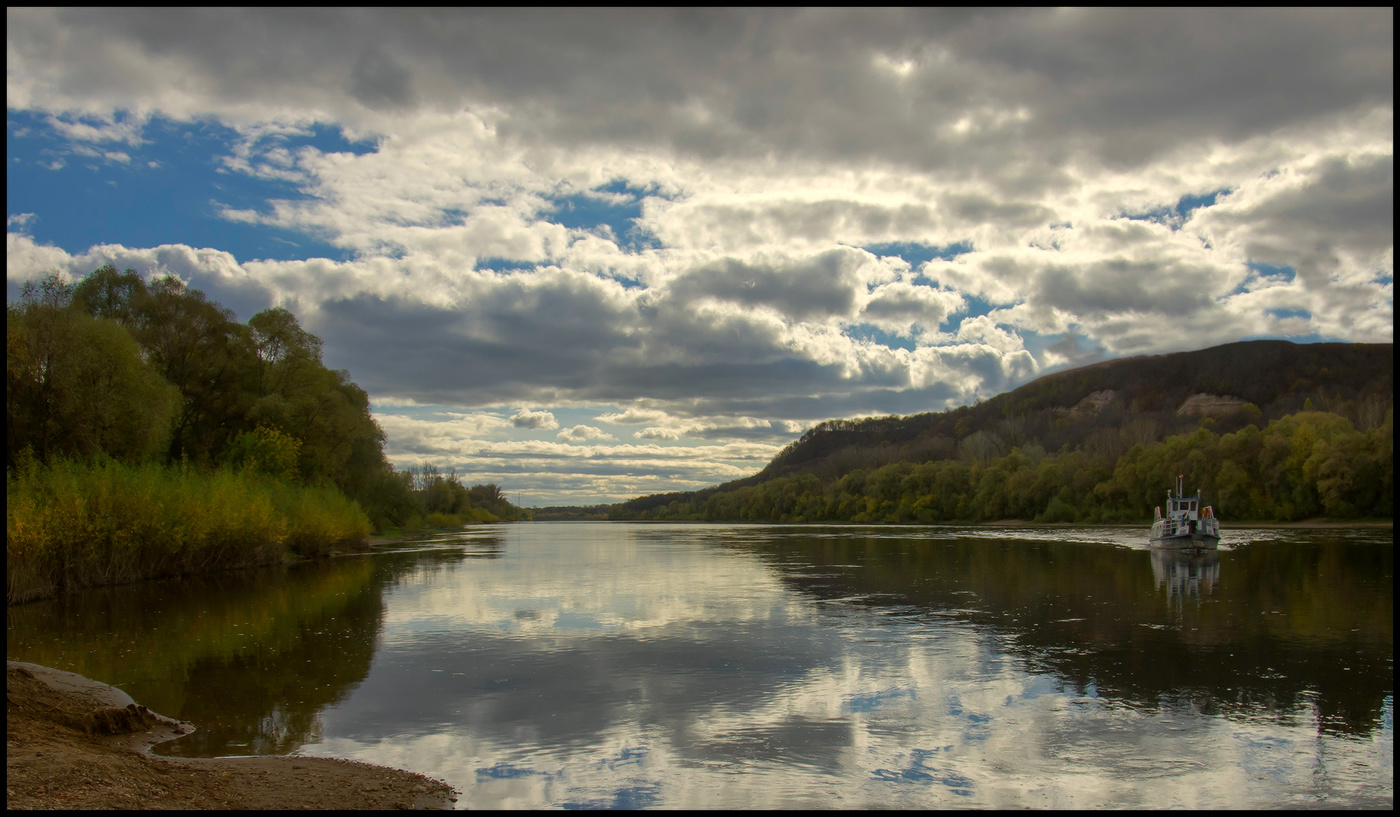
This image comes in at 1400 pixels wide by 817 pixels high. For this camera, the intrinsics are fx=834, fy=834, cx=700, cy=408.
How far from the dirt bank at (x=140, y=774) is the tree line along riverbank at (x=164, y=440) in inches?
714

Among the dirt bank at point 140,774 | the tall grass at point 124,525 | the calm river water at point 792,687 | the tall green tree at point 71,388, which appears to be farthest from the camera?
the tall green tree at point 71,388

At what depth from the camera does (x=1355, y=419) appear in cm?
12225

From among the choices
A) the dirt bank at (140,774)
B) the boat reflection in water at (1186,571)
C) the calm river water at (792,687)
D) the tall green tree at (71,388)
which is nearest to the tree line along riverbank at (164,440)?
the tall green tree at (71,388)

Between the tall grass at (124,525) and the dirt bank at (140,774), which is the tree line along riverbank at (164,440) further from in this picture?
the dirt bank at (140,774)

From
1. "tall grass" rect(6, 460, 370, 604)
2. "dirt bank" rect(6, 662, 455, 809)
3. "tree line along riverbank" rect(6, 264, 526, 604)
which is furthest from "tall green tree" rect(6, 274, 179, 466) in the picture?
"dirt bank" rect(6, 662, 455, 809)

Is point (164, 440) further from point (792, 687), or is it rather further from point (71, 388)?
point (792, 687)

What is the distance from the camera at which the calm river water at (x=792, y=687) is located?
32.0 ft

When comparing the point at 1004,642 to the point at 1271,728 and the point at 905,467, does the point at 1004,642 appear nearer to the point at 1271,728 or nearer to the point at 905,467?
the point at 1271,728

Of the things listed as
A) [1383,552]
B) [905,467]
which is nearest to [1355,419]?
[905,467]

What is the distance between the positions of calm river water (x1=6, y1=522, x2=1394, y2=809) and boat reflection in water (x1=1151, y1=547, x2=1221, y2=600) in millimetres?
464

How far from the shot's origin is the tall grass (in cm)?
2642

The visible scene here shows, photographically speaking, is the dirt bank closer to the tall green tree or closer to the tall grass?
the tall grass

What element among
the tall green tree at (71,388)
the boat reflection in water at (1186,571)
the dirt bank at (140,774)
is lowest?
the boat reflection in water at (1186,571)

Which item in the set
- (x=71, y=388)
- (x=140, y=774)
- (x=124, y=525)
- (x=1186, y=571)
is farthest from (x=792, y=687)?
(x=71, y=388)
